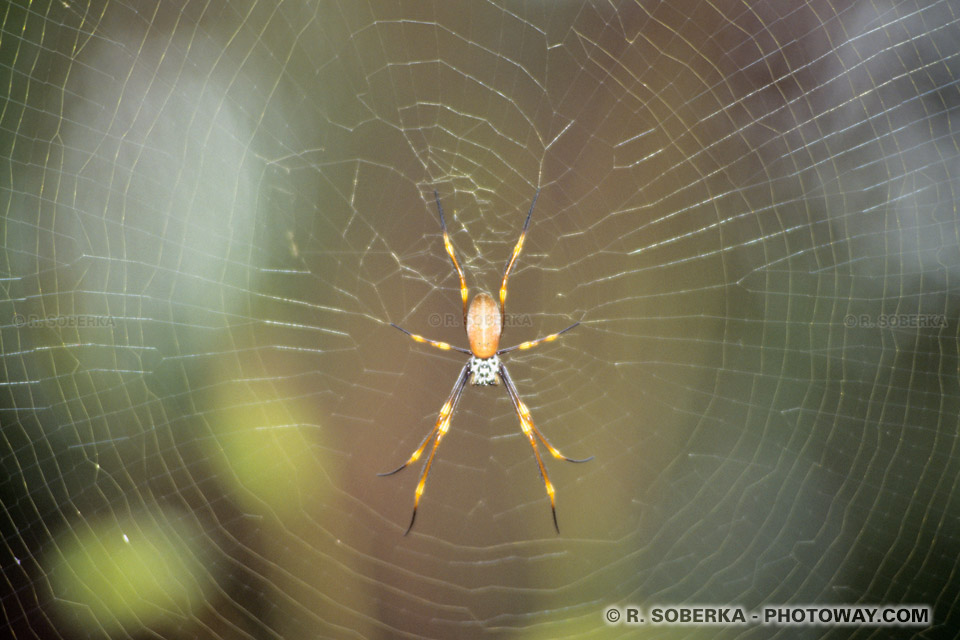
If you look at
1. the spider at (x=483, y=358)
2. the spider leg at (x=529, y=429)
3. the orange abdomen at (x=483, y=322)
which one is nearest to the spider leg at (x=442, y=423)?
the spider at (x=483, y=358)

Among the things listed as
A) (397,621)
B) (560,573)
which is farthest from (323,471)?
(560,573)

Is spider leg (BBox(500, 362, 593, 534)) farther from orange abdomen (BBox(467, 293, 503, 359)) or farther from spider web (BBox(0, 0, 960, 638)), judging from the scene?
orange abdomen (BBox(467, 293, 503, 359))

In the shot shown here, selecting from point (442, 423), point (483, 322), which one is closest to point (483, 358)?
point (483, 322)

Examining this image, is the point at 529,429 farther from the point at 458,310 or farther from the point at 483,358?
the point at 458,310

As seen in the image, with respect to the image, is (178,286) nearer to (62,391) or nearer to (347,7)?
(62,391)

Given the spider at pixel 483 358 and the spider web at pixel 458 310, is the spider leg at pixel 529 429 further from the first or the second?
the spider web at pixel 458 310
